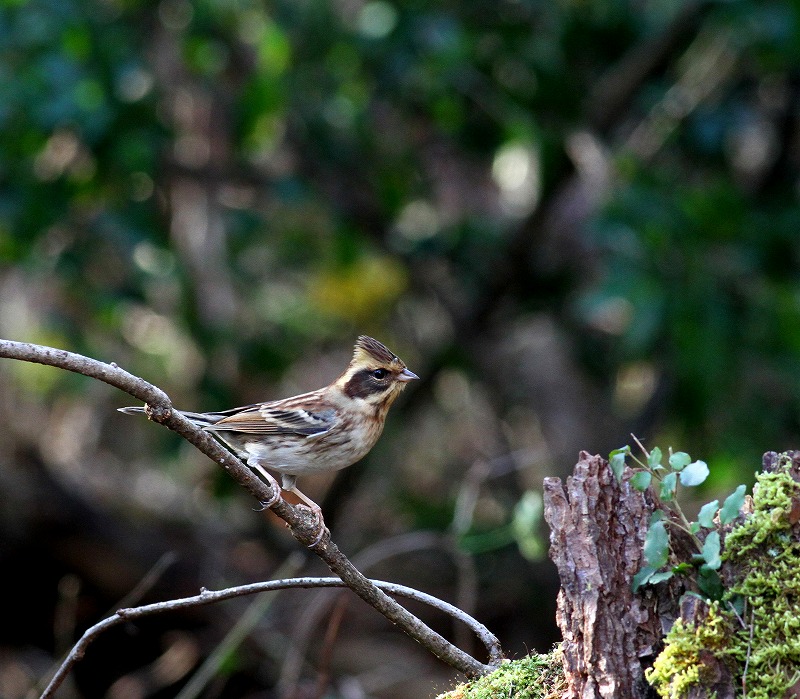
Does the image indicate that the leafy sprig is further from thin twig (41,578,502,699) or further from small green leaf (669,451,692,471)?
thin twig (41,578,502,699)

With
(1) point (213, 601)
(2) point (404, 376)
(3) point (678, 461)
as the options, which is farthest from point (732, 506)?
(2) point (404, 376)

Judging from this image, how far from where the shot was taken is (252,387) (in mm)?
9633

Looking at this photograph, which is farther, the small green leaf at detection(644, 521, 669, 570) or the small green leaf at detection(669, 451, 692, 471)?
the small green leaf at detection(669, 451, 692, 471)

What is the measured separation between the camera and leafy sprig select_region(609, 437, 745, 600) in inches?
100

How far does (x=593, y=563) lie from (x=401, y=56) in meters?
5.62

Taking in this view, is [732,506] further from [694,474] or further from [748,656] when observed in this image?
[748,656]

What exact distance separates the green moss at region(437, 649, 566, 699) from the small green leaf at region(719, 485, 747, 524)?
60 cm

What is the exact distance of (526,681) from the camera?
2893mm

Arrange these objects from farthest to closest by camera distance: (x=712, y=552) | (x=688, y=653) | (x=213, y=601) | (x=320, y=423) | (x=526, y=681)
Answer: (x=320, y=423)
(x=213, y=601)
(x=526, y=681)
(x=712, y=552)
(x=688, y=653)

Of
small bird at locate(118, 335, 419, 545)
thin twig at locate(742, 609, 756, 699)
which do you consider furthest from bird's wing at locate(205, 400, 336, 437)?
thin twig at locate(742, 609, 756, 699)

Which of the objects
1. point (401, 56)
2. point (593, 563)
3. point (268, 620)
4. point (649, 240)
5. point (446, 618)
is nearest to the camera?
point (593, 563)

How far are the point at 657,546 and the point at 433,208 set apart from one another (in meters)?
7.33

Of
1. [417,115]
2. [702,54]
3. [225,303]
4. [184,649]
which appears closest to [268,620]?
[184,649]

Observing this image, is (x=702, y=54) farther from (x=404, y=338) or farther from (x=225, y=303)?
(x=225, y=303)
